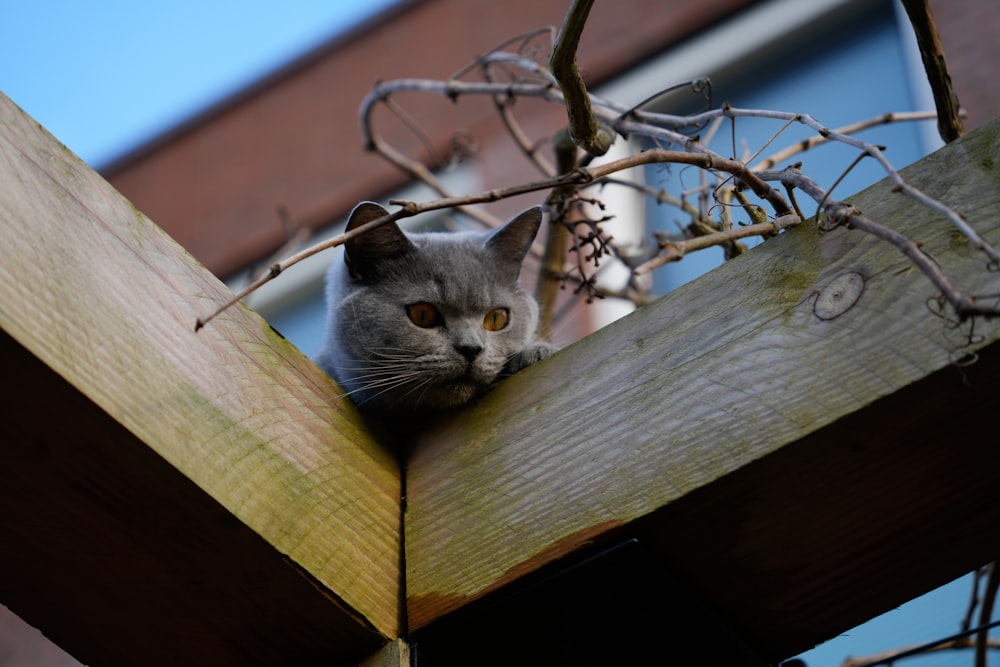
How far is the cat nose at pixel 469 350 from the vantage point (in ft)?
5.42

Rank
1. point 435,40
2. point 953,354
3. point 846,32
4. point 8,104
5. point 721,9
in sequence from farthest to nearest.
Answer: point 435,40 → point 721,9 → point 846,32 → point 8,104 → point 953,354

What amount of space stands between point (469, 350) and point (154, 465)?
0.76 m

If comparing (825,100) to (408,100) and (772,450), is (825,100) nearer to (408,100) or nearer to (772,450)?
(408,100)

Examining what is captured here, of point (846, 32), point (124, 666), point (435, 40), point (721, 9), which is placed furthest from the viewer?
point (435, 40)

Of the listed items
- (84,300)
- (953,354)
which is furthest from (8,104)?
(953,354)

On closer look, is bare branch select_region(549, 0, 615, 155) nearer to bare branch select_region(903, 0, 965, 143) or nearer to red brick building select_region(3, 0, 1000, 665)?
bare branch select_region(903, 0, 965, 143)

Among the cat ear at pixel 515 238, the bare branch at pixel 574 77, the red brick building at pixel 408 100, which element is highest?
the red brick building at pixel 408 100

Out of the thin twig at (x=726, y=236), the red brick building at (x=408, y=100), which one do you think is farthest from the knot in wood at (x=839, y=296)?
the red brick building at (x=408, y=100)

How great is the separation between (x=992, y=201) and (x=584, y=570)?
0.51m

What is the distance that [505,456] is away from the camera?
1.15 m

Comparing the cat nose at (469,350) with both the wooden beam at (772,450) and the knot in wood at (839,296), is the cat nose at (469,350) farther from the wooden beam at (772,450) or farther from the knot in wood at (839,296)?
the knot in wood at (839,296)

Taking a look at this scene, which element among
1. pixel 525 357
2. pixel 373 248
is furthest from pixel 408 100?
pixel 525 357

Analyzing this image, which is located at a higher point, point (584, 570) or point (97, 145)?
point (97, 145)

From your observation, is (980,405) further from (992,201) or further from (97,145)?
(97,145)
